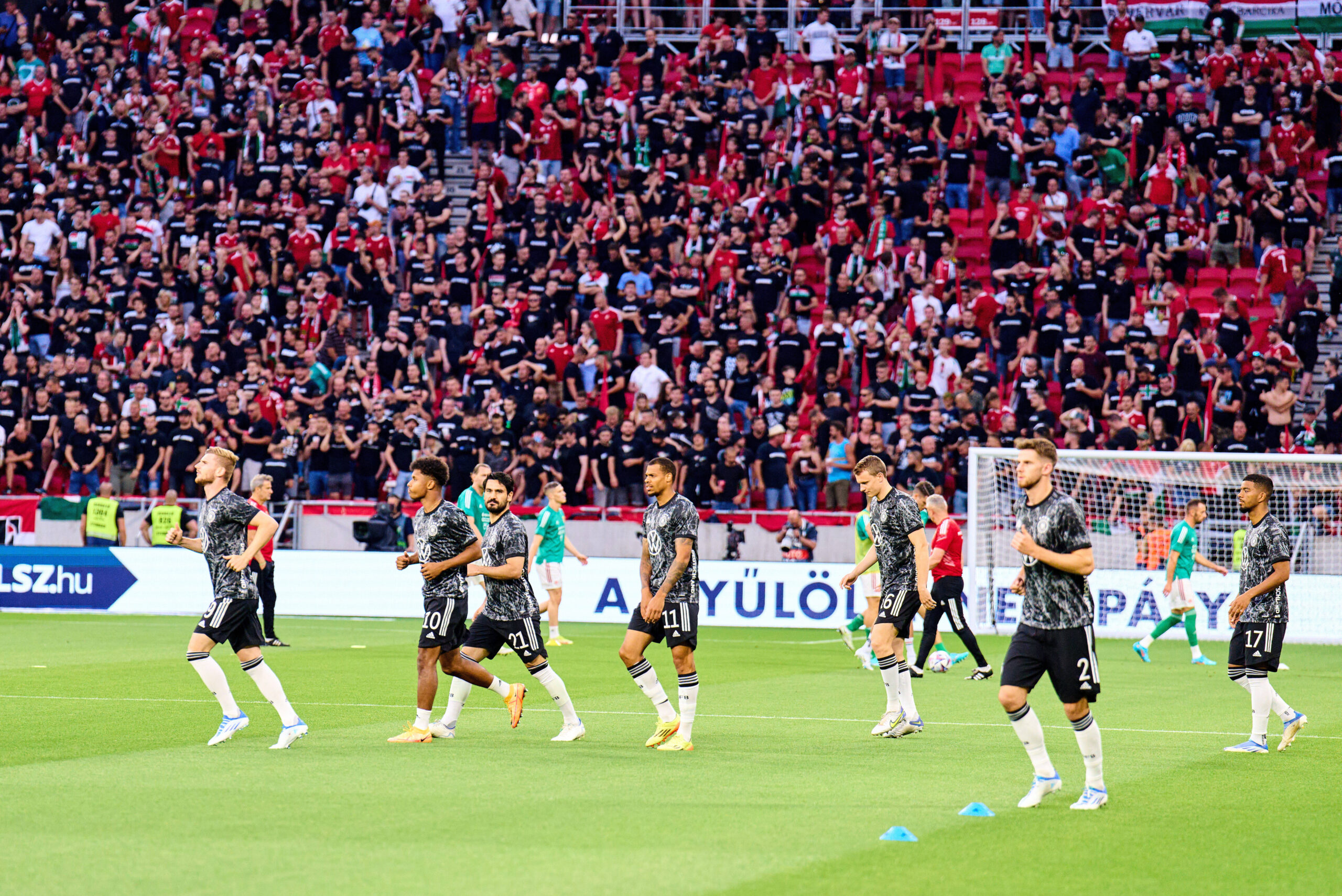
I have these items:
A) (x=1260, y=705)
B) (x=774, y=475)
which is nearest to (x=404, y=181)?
(x=774, y=475)

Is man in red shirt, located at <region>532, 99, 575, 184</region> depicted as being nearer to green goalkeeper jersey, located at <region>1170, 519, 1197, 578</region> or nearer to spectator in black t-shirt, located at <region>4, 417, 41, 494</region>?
spectator in black t-shirt, located at <region>4, 417, 41, 494</region>

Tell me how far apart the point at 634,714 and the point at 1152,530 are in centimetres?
1327

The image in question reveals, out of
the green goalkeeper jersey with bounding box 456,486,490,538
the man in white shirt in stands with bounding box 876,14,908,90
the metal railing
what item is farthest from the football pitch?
the metal railing

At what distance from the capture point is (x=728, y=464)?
1096 inches

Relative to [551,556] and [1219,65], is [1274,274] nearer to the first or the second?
[1219,65]

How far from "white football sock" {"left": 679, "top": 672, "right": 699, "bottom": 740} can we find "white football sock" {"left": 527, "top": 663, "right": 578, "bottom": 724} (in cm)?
88

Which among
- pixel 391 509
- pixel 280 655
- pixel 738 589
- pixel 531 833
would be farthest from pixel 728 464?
pixel 531 833

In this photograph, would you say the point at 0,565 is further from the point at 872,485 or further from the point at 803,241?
the point at 872,485

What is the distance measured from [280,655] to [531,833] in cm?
1269

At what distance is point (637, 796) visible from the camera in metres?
10.2

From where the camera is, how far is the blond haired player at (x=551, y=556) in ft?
75.6

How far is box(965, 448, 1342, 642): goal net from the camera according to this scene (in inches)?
984

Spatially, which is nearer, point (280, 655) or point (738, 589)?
point (280, 655)

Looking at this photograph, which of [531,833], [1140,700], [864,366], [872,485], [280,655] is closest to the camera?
[531,833]
